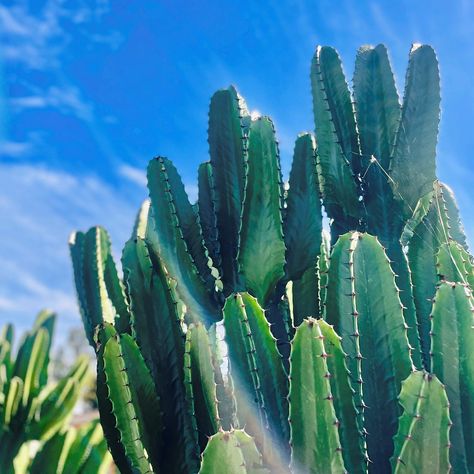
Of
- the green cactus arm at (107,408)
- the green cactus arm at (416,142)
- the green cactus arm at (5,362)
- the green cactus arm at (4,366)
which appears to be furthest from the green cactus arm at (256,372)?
the green cactus arm at (5,362)

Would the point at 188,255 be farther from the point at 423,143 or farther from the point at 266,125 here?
the point at 423,143

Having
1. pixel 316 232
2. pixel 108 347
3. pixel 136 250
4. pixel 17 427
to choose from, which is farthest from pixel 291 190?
pixel 17 427

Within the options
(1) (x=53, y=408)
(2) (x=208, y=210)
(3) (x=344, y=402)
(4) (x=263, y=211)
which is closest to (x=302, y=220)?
(4) (x=263, y=211)

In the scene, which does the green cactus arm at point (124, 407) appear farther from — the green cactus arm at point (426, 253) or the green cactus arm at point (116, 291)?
the green cactus arm at point (426, 253)

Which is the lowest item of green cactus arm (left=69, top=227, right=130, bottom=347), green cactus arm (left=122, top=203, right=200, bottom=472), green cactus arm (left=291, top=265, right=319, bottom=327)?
green cactus arm (left=122, top=203, right=200, bottom=472)

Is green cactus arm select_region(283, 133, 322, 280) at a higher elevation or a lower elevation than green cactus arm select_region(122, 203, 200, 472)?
higher

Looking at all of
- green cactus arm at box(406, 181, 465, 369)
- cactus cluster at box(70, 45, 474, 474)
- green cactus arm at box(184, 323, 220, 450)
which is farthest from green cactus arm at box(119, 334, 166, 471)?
green cactus arm at box(406, 181, 465, 369)

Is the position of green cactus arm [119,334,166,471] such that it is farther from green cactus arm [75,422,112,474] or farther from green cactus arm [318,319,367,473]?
green cactus arm [75,422,112,474]
